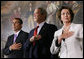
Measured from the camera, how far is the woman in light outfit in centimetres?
302

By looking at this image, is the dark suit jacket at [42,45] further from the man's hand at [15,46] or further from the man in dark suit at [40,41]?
the man's hand at [15,46]

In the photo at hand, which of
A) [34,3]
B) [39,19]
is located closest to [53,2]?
[34,3]

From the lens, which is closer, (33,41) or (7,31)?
(33,41)

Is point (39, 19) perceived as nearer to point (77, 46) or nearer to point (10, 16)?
point (77, 46)

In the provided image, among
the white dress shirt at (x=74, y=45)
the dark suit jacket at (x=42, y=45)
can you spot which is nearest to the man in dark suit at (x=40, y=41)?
the dark suit jacket at (x=42, y=45)

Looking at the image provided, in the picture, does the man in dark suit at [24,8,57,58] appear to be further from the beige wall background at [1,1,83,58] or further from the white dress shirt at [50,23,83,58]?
the beige wall background at [1,1,83,58]

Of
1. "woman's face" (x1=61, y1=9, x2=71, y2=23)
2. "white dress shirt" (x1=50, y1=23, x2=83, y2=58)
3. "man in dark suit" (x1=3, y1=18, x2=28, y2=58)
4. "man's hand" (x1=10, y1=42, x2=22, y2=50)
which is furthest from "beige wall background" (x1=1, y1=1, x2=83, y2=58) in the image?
"white dress shirt" (x1=50, y1=23, x2=83, y2=58)

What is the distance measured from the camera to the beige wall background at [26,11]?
184 inches

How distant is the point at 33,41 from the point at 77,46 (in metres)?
0.95

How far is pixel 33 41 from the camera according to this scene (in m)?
3.65

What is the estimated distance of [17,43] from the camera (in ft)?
13.5

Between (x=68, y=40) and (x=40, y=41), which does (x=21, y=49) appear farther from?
(x=68, y=40)

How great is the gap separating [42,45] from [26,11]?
174cm

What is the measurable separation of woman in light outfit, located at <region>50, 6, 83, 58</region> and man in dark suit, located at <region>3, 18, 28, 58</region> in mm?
928
